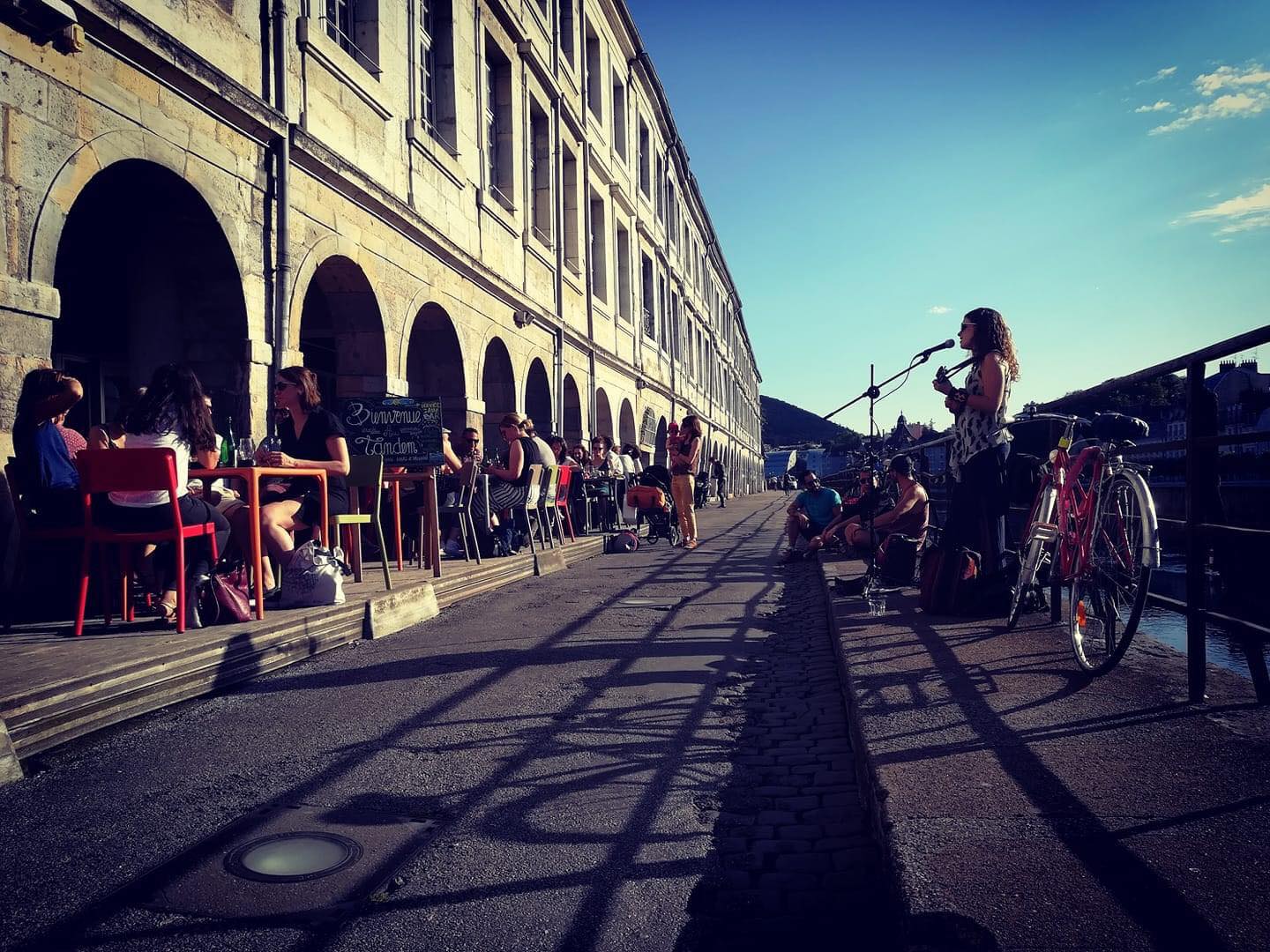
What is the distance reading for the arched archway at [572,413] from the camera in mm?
19828

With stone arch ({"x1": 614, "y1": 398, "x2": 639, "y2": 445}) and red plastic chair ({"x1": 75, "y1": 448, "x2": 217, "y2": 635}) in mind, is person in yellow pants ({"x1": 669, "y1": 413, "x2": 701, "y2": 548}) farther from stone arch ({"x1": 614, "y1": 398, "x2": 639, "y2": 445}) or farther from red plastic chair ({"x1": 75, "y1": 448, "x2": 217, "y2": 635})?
stone arch ({"x1": 614, "y1": 398, "x2": 639, "y2": 445})

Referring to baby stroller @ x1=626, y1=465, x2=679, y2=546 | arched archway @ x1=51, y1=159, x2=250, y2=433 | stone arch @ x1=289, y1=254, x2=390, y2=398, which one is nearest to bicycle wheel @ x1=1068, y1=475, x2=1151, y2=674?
arched archway @ x1=51, y1=159, x2=250, y2=433

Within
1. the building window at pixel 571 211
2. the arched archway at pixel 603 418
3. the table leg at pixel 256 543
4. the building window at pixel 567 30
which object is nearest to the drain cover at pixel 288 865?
the table leg at pixel 256 543

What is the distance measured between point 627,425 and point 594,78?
361 inches

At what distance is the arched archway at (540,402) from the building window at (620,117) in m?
10.2

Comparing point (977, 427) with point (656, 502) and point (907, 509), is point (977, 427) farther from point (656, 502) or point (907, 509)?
point (656, 502)

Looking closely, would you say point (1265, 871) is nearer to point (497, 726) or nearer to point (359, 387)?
point (497, 726)

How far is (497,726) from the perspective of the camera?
386 cm

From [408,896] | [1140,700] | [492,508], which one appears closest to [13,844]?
[408,896]

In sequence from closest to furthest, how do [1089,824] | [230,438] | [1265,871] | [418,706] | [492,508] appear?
[1265,871] < [1089,824] < [418,706] < [230,438] < [492,508]

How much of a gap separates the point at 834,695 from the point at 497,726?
1.64 m

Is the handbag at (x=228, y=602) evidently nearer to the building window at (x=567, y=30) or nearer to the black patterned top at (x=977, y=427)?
the black patterned top at (x=977, y=427)

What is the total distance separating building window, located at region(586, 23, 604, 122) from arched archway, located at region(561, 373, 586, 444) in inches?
298

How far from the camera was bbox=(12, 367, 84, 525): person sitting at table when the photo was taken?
517 centimetres
